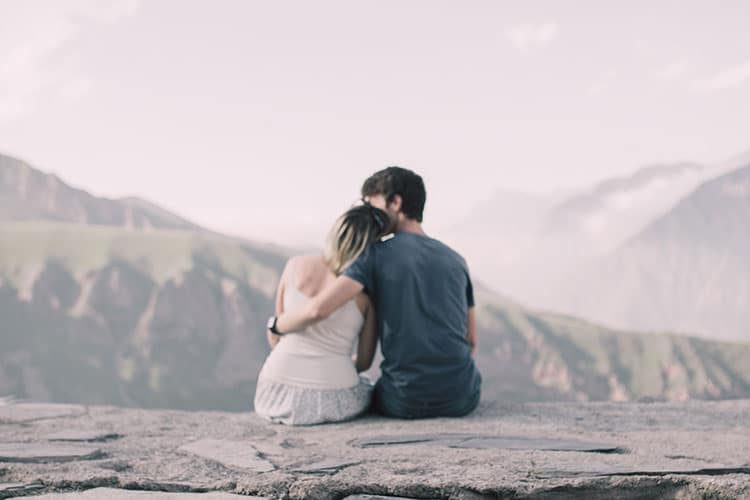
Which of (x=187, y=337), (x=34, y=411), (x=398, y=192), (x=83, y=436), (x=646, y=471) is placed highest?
(x=398, y=192)

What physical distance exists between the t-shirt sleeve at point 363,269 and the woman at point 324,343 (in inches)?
1.7

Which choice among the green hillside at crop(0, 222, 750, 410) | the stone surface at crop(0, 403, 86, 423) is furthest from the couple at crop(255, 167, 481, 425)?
the green hillside at crop(0, 222, 750, 410)

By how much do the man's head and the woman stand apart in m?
0.09

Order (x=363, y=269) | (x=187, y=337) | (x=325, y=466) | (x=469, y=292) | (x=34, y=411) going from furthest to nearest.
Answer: (x=187, y=337) < (x=34, y=411) < (x=469, y=292) < (x=363, y=269) < (x=325, y=466)

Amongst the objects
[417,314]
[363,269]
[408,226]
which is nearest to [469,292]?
[417,314]

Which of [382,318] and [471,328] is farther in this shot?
[471,328]

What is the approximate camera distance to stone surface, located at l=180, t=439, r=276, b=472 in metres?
3.57

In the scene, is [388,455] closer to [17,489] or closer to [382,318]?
[382,318]

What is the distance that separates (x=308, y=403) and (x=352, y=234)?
1.11 metres

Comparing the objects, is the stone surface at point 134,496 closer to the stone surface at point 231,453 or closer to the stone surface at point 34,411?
the stone surface at point 231,453

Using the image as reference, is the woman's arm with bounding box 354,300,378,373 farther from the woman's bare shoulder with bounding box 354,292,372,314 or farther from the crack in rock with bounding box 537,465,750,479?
the crack in rock with bounding box 537,465,750,479

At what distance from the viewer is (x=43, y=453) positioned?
3814 millimetres

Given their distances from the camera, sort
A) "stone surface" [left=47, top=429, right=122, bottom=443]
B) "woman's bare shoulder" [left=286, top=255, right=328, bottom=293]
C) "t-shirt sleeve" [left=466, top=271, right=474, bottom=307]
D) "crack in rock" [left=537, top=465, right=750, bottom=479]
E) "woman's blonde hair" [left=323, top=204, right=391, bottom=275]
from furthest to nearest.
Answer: "t-shirt sleeve" [left=466, top=271, right=474, bottom=307]
"woman's bare shoulder" [left=286, top=255, right=328, bottom=293]
"woman's blonde hair" [left=323, top=204, right=391, bottom=275]
"stone surface" [left=47, top=429, right=122, bottom=443]
"crack in rock" [left=537, top=465, right=750, bottom=479]

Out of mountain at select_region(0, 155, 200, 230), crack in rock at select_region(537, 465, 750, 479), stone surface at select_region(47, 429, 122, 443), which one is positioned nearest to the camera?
crack in rock at select_region(537, 465, 750, 479)
